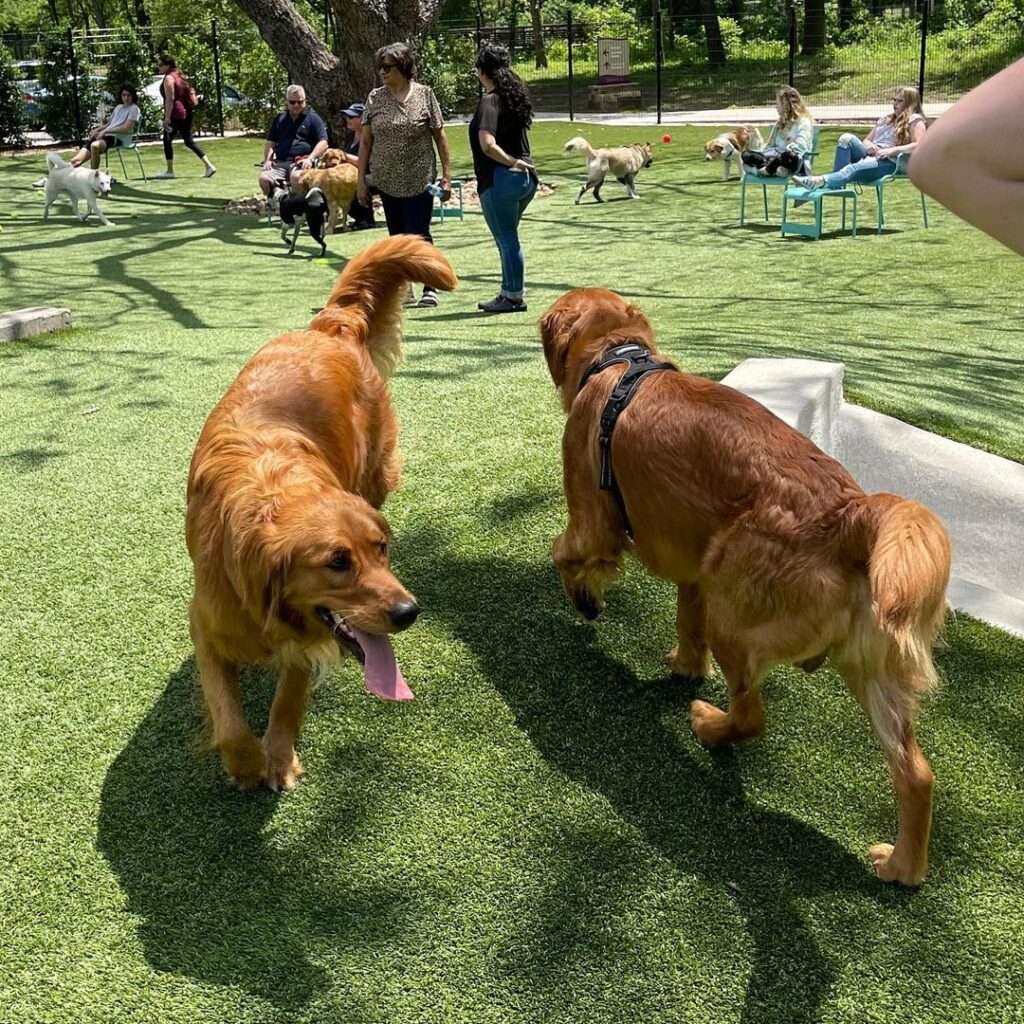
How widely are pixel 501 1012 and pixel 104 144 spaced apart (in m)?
19.4

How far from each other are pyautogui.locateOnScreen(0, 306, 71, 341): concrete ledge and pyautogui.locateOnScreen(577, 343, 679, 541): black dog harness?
18.4 ft

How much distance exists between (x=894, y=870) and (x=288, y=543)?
171 cm

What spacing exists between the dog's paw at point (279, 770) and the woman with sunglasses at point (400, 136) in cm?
654

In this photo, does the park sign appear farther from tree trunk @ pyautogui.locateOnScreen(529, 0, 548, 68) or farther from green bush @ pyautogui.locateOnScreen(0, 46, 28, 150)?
green bush @ pyautogui.locateOnScreen(0, 46, 28, 150)

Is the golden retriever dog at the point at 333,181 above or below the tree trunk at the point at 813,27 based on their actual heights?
below

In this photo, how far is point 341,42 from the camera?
15.6 m

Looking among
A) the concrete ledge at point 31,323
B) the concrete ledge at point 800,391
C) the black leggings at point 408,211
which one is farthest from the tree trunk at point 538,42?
the concrete ledge at point 800,391

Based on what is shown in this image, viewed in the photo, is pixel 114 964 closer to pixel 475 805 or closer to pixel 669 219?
pixel 475 805

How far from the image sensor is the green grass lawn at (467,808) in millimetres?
2443

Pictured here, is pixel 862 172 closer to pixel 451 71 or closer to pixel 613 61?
pixel 451 71

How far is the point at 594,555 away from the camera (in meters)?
3.46

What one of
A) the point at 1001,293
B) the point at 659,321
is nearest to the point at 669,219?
the point at 1001,293

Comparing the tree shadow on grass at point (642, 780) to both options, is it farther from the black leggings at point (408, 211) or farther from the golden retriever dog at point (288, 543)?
the black leggings at point (408, 211)

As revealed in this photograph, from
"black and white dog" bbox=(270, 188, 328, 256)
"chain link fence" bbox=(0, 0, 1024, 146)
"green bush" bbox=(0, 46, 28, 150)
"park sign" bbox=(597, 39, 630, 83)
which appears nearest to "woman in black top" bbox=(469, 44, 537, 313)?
"black and white dog" bbox=(270, 188, 328, 256)
